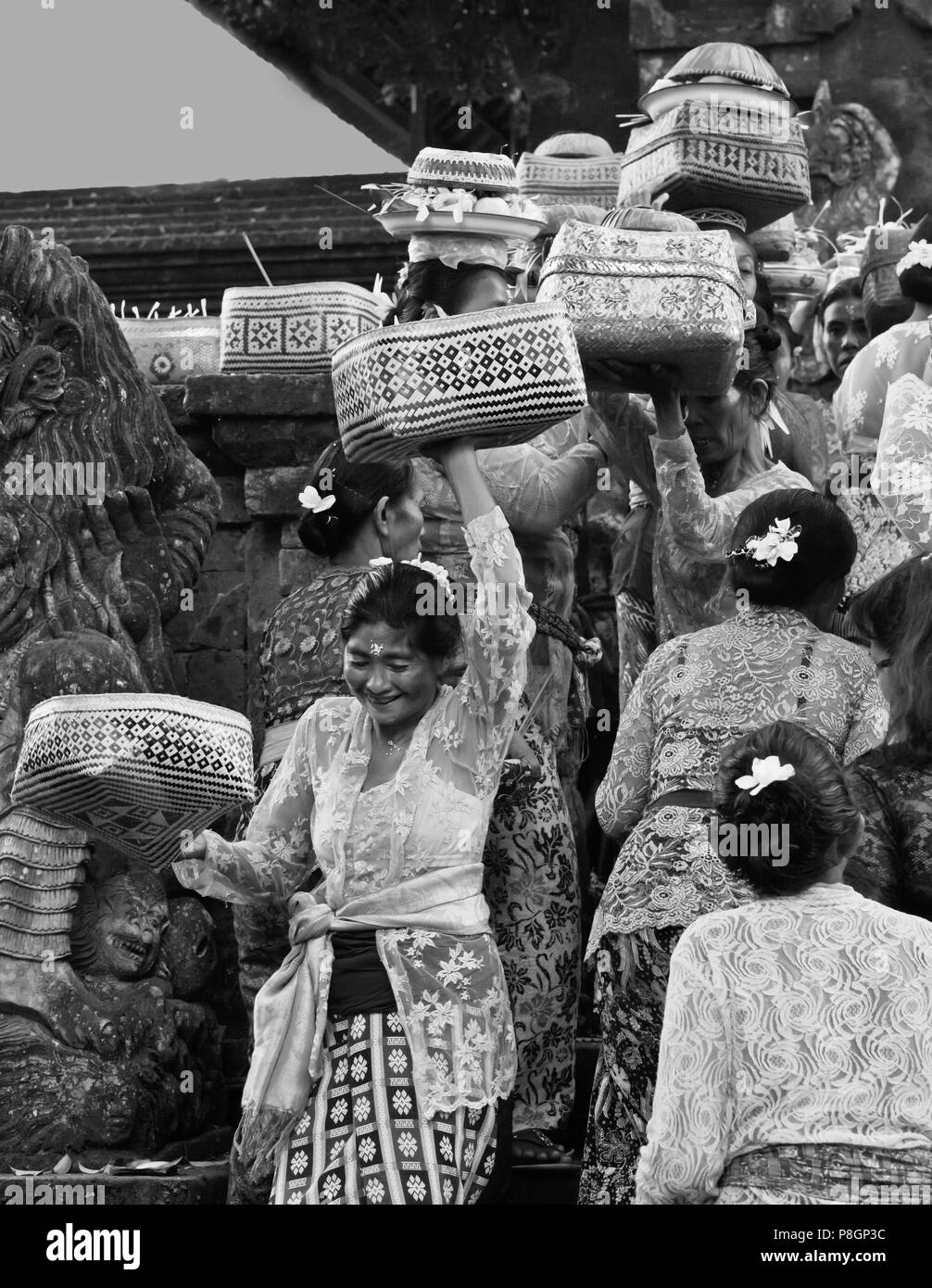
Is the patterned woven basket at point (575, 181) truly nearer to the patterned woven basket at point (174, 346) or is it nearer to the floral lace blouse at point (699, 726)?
the patterned woven basket at point (174, 346)

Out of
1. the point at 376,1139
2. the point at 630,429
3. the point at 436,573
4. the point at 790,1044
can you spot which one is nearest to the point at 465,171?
the point at 630,429

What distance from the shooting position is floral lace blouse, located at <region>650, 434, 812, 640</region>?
5500mm

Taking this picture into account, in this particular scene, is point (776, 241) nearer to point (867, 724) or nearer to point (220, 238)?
point (220, 238)

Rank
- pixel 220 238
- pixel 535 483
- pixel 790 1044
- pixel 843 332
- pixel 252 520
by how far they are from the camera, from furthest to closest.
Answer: pixel 220 238 < pixel 843 332 < pixel 252 520 < pixel 535 483 < pixel 790 1044

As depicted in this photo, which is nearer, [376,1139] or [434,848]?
[376,1139]

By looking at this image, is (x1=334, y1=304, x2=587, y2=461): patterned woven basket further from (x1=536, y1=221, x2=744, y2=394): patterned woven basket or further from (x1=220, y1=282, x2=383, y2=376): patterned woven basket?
(x1=220, y1=282, x2=383, y2=376): patterned woven basket

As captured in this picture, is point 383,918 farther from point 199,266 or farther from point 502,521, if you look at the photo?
point 199,266

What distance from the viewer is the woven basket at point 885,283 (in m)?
6.95

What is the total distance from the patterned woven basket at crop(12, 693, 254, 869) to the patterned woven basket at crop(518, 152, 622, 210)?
3719 mm

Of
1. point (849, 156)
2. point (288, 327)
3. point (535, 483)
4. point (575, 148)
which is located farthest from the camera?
point (849, 156)

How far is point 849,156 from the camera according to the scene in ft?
33.6

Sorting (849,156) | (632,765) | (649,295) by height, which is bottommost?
(632,765)

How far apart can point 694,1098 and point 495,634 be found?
1.26m

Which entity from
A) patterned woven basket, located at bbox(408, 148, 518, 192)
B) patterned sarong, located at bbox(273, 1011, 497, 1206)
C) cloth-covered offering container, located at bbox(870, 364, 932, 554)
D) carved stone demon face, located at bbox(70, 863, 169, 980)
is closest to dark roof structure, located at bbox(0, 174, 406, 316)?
patterned woven basket, located at bbox(408, 148, 518, 192)
